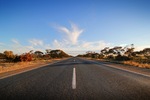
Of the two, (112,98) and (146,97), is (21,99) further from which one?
(146,97)

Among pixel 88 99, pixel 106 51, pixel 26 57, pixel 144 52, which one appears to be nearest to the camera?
pixel 88 99

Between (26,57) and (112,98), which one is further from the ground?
(26,57)

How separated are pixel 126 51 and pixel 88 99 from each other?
7975 cm

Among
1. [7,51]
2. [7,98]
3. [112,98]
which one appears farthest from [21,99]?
[7,51]

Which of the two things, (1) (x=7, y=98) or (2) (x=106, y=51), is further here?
(2) (x=106, y=51)

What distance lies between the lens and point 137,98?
4.69 metres

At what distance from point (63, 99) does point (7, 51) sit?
78.5 meters

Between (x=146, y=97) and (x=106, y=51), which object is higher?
(x=106, y=51)

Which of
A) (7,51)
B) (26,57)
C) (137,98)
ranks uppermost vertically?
(7,51)

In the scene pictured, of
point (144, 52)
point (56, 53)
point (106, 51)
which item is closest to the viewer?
point (144, 52)

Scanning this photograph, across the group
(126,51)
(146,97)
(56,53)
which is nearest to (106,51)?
(126,51)

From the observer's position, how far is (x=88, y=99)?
4645mm

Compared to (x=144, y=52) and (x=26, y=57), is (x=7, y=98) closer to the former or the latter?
(x=26, y=57)

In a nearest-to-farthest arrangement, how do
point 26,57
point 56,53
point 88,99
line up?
point 88,99 < point 26,57 < point 56,53
